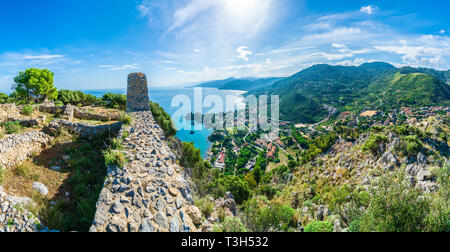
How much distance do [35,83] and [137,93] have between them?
12646mm

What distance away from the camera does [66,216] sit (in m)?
3.70

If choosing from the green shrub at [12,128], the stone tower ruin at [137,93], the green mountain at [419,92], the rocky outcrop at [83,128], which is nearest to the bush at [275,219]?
the rocky outcrop at [83,128]

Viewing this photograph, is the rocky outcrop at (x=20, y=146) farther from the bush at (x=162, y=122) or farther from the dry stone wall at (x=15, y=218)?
the bush at (x=162, y=122)

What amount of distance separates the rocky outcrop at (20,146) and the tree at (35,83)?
1304 centimetres

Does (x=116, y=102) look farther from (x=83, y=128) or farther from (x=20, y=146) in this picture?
(x=20, y=146)

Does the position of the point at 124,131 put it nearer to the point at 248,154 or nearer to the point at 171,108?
the point at 248,154

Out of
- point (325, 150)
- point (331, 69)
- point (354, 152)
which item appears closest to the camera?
point (354, 152)

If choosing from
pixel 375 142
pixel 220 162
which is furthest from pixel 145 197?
pixel 220 162

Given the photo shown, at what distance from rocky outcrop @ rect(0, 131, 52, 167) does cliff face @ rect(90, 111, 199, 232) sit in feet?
10.3

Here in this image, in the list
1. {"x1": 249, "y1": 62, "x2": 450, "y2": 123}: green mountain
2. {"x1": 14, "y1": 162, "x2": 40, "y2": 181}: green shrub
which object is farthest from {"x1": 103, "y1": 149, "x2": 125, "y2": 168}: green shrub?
{"x1": 249, "y1": 62, "x2": 450, "y2": 123}: green mountain

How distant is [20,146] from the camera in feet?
18.3

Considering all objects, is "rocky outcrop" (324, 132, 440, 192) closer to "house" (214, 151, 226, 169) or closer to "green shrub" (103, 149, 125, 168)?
"green shrub" (103, 149, 125, 168)
